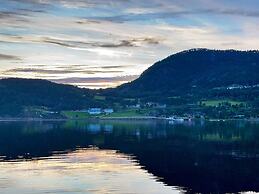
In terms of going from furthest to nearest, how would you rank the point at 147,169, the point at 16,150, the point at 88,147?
the point at 88,147 < the point at 16,150 < the point at 147,169

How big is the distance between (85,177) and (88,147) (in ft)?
174

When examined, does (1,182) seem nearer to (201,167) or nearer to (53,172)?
(53,172)

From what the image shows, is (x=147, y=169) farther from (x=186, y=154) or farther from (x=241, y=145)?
(x=241, y=145)

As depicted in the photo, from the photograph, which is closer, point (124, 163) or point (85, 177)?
point (85, 177)

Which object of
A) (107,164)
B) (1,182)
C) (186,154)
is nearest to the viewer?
(1,182)

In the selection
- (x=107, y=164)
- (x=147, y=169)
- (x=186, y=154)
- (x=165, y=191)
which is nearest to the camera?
(x=165, y=191)

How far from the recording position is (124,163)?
96.4m

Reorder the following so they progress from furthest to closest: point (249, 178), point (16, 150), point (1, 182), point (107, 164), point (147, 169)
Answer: point (16, 150)
point (107, 164)
point (147, 169)
point (249, 178)
point (1, 182)

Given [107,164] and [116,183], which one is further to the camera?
[107,164]

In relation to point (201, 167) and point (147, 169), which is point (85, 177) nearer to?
point (147, 169)

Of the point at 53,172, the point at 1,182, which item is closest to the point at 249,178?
the point at 53,172

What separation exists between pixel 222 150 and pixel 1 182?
5987 cm

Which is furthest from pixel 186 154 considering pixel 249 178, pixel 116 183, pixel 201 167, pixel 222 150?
pixel 116 183

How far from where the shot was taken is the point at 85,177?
78125 mm
